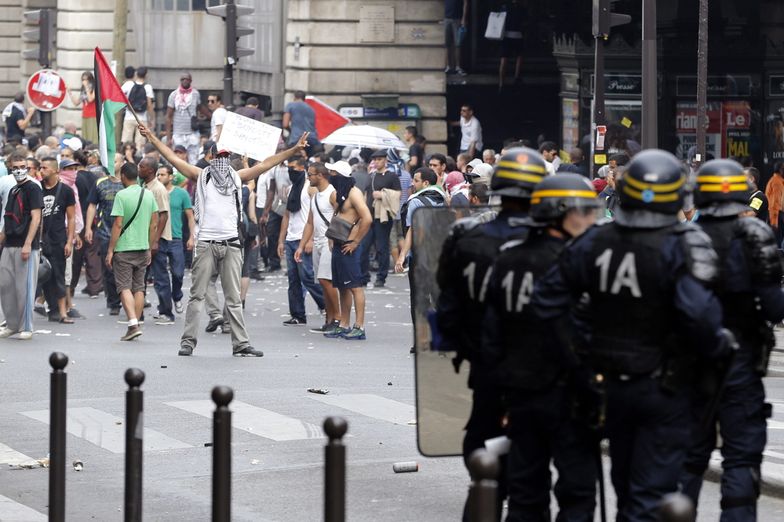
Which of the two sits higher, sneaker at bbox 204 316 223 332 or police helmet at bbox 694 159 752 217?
police helmet at bbox 694 159 752 217

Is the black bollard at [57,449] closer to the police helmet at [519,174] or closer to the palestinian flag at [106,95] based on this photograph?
the police helmet at [519,174]

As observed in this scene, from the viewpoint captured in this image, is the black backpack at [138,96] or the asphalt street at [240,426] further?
the black backpack at [138,96]

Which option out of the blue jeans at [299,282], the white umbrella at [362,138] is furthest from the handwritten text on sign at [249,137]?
the white umbrella at [362,138]

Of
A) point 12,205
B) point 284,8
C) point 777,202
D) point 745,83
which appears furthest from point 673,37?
point 12,205

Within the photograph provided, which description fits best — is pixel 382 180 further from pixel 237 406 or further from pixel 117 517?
pixel 117 517

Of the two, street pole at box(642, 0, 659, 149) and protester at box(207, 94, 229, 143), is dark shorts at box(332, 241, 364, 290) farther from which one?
protester at box(207, 94, 229, 143)

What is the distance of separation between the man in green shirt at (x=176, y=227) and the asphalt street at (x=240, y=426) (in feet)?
4.48

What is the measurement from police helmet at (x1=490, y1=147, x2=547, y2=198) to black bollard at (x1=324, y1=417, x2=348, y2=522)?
5.58 ft

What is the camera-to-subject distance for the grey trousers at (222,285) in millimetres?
14492

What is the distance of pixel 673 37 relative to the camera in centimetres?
2645

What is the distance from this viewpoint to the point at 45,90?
27.3 meters

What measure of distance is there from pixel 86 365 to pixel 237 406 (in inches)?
105

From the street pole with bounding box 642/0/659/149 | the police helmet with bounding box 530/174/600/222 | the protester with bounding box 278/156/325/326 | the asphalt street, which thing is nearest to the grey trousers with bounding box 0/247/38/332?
the asphalt street

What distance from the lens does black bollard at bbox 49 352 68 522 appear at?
24.4 ft
